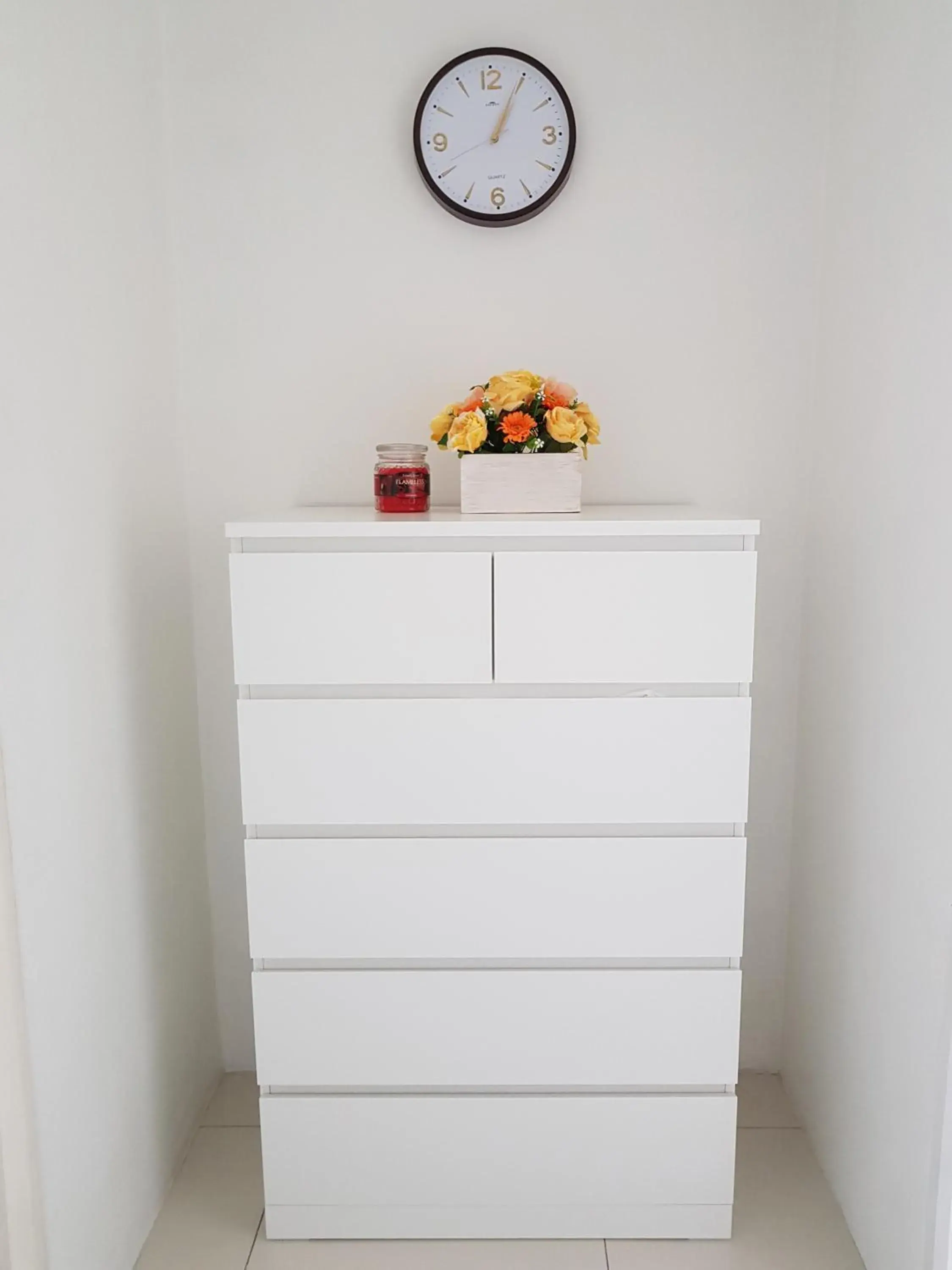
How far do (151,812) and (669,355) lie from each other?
140 cm

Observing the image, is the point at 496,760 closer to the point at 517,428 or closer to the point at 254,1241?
the point at 517,428

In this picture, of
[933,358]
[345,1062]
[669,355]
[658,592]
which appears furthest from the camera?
[669,355]

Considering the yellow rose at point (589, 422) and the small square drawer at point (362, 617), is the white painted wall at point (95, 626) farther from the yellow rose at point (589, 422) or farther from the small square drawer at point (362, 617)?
the yellow rose at point (589, 422)

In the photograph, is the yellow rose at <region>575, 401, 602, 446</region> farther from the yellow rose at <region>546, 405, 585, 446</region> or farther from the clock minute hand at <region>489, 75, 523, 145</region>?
the clock minute hand at <region>489, 75, 523, 145</region>

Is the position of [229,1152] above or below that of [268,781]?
below

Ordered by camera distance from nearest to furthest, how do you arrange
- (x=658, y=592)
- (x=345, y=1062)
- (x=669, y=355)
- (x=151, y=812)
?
(x=658, y=592)
(x=345, y=1062)
(x=151, y=812)
(x=669, y=355)

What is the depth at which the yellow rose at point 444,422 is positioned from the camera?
1.87 meters

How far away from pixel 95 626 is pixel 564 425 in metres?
0.87

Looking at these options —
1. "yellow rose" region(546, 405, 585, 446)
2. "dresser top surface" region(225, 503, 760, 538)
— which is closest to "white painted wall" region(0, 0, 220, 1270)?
"dresser top surface" region(225, 503, 760, 538)

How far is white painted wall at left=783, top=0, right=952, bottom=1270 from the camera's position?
61.2 inches

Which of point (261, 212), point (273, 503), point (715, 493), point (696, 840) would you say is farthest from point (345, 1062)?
point (261, 212)

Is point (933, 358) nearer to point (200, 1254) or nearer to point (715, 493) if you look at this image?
point (715, 493)

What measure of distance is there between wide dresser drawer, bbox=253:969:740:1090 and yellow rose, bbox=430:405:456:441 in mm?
962

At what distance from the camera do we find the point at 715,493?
2170 mm
